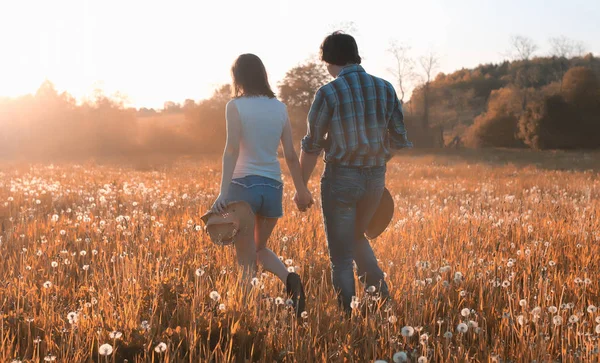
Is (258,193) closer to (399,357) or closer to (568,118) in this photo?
(399,357)

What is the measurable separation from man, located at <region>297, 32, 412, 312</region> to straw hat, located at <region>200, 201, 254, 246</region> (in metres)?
0.56

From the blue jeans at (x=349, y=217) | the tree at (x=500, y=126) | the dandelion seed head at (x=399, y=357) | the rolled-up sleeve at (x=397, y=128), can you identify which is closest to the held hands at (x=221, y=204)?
the blue jeans at (x=349, y=217)

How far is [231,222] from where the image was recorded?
3.91m

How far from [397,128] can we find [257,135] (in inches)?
44.1

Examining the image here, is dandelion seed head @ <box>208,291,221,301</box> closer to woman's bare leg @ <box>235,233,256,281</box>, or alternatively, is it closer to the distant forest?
woman's bare leg @ <box>235,233,256,281</box>

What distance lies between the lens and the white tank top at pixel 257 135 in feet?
13.0

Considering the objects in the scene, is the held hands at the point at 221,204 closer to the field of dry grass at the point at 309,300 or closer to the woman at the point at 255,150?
the woman at the point at 255,150

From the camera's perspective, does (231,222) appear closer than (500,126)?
Yes

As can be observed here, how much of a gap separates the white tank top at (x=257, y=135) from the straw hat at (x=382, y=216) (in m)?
0.92

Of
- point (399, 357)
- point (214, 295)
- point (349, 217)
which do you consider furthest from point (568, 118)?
point (399, 357)

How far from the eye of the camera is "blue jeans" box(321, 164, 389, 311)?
3.87m

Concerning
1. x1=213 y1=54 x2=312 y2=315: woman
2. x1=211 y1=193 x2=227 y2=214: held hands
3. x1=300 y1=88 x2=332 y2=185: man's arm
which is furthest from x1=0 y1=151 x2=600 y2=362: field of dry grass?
x1=300 y1=88 x2=332 y2=185: man's arm

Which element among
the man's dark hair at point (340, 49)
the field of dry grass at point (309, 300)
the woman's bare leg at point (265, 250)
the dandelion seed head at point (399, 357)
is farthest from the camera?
the woman's bare leg at point (265, 250)

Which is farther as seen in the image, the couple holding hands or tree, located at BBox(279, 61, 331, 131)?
tree, located at BBox(279, 61, 331, 131)
